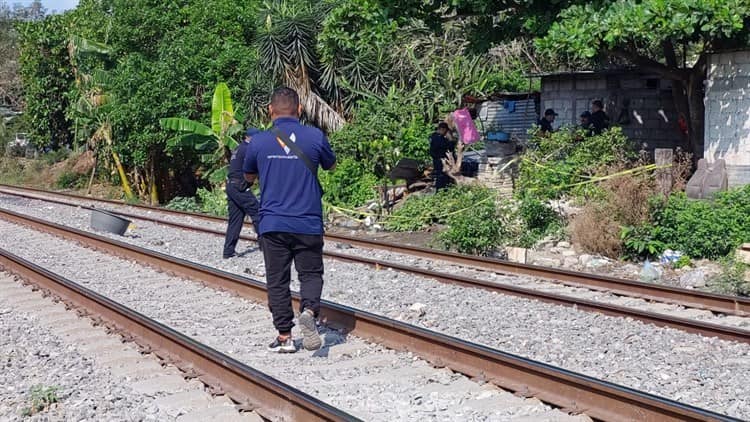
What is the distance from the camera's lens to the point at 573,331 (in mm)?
8469

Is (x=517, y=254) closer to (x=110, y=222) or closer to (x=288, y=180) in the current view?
(x=288, y=180)

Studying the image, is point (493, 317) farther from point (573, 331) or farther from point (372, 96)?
point (372, 96)

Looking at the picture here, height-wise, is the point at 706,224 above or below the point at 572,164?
below

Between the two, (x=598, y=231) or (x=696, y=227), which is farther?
(x=598, y=231)

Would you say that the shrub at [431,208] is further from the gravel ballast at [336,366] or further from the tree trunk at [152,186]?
the tree trunk at [152,186]

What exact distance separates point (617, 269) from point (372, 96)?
12984 millimetres

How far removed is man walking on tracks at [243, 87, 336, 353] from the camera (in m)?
7.14

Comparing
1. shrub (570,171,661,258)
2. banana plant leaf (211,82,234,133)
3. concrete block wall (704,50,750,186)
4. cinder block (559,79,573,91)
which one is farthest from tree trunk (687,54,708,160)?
banana plant leaf (211,82,234,133)

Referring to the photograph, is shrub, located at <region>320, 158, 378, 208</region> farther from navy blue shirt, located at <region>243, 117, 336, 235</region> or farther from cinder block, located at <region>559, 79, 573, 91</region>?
navy blue shirt, located at <region>243, 117, 336, 235</region>

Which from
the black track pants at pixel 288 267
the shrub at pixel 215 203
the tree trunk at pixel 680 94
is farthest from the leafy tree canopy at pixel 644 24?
the shrub at pixel 215 203

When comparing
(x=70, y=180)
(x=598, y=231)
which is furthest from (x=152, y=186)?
(x=598, y=231)

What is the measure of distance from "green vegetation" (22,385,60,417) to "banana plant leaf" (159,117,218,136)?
18.4 meters

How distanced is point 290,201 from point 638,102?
14.5m

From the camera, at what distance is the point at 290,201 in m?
7.14
